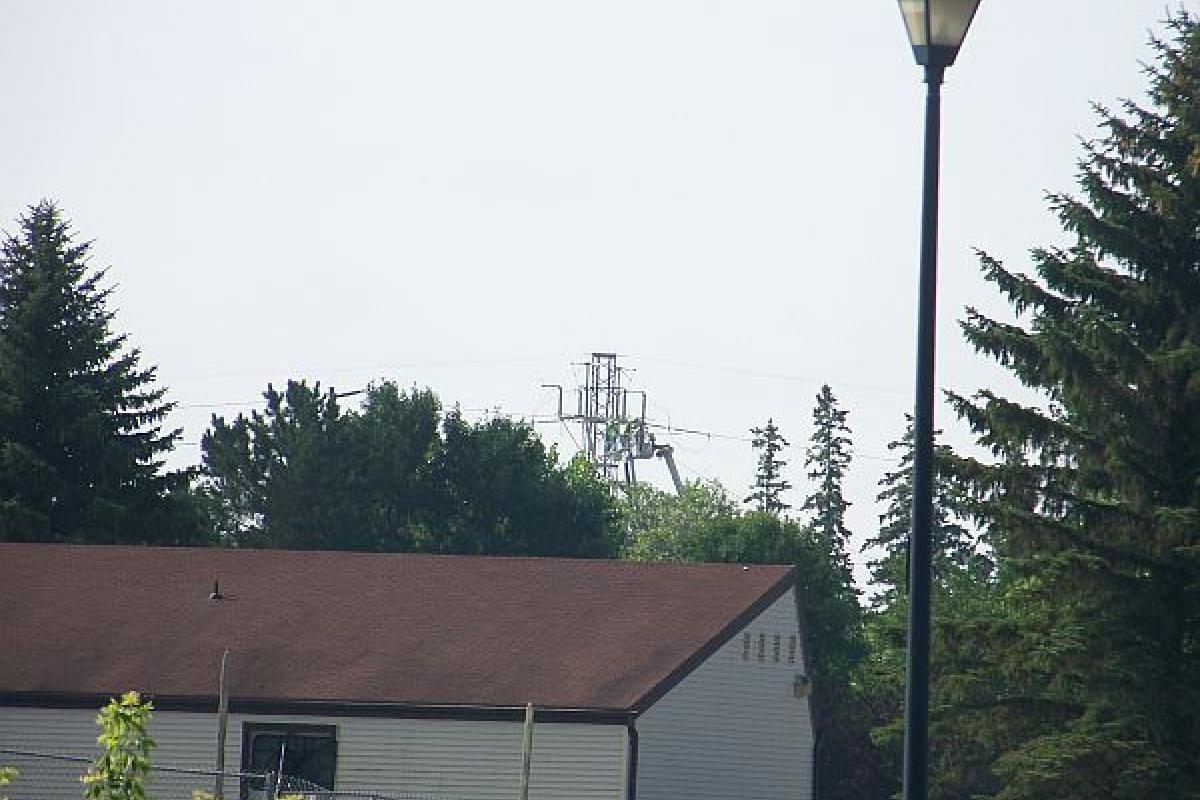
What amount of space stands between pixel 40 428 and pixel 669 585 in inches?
1099

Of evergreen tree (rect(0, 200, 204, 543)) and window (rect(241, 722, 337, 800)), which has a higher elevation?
evergreen tree (rect(0, 200, 204, 543))

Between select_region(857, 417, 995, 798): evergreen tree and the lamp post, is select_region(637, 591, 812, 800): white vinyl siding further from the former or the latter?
the lamp post

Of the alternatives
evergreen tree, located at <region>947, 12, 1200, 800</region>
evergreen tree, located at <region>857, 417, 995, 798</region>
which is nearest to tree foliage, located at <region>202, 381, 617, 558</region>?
evergreen tree, located at <region>857, 417, 995, 798</region>

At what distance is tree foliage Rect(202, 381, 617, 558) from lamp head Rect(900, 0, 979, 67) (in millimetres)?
65819

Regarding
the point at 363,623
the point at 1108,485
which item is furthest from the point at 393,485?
the point at 1108,485

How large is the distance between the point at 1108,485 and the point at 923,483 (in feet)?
69.9

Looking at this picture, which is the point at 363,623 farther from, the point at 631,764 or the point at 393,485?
the point at 393,485

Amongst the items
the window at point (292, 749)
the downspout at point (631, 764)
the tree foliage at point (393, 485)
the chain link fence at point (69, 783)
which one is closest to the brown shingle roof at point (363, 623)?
the downspout at point (631, 764)

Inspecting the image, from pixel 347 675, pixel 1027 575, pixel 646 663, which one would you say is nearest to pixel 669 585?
pixel 646 663

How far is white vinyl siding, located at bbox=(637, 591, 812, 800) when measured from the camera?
3634 centimetres

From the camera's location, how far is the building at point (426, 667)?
3562 centimetres

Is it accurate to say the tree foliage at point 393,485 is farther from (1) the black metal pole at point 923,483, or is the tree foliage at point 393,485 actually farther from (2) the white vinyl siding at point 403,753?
(1) the black metal pole at point 923,483

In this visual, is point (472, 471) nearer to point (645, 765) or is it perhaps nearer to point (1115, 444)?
point (645, 765)

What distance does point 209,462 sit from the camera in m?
86.3
